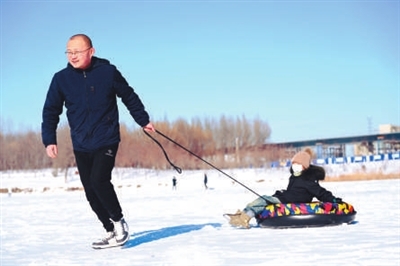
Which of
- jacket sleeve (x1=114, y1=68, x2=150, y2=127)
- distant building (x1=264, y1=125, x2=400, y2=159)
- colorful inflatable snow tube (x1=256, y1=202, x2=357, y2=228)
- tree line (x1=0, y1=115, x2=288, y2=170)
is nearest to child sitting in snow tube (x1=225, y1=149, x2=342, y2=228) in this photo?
colorful inflatable snow tube (x1=256, y1=202, x2=357, y2=228)

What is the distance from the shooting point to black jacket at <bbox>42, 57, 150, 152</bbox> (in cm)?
441

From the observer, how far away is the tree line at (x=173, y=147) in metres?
58.2

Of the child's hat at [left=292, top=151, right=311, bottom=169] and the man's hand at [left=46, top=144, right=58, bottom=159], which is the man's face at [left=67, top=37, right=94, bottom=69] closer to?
the man's hand at [left=46, top=144, right=58, bottom=159]

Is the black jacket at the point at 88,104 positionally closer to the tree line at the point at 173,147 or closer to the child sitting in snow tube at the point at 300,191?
the child sitting in snow tube at the point at 300,191

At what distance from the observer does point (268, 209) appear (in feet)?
19.6

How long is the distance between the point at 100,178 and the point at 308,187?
2.56 m

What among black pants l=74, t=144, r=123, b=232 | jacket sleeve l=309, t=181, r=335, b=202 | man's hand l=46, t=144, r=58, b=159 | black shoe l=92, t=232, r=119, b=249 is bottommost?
black shoe l=92, t=232, r=119, b=249

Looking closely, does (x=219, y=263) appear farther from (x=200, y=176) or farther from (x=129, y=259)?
(x=200, y=176)

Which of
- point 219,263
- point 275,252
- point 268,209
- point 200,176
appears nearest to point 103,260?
point 219,263

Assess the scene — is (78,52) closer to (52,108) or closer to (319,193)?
(52,108)

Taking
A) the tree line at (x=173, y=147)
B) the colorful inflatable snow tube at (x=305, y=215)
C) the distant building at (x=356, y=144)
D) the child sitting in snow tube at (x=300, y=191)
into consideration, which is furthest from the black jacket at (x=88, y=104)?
the distant building at (x=356, y=144)

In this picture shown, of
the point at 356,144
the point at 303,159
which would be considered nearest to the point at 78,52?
the point at 303,159

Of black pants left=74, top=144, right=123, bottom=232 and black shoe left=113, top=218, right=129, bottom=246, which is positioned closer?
black pants left=74, top=144, right=123, bottom=232

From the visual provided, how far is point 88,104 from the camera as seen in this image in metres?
4.42
